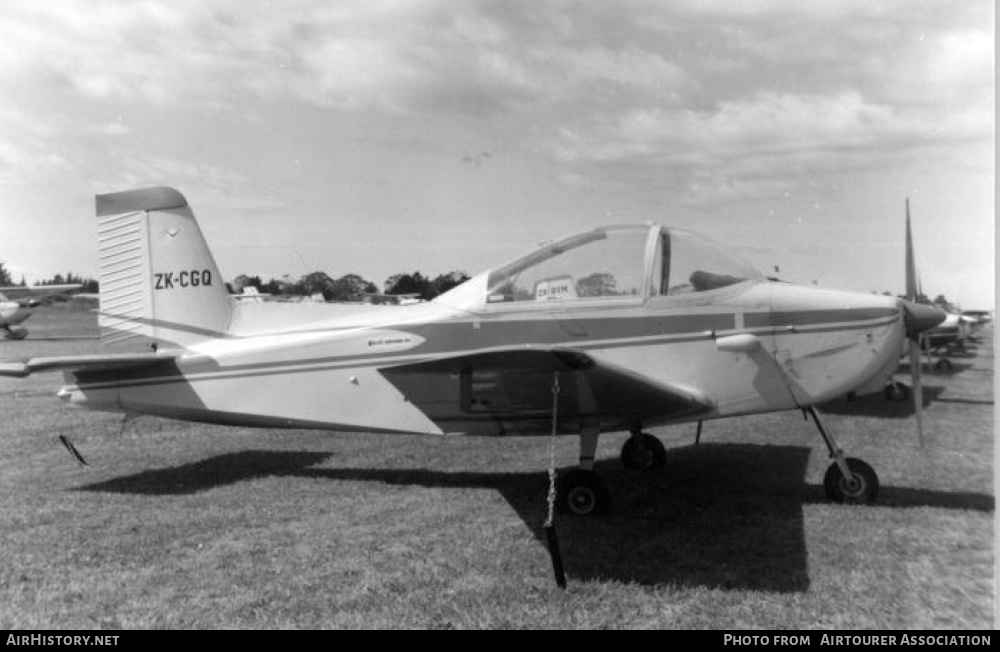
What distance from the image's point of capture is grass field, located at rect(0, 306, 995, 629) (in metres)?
3.36

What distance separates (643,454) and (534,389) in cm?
247

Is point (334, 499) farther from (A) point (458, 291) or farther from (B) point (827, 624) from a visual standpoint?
(B) point (827, 624)

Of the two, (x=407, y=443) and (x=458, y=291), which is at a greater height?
(x=458, y=291)

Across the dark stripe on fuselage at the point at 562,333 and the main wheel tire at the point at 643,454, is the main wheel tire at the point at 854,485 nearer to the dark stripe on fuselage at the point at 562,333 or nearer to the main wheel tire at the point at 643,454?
Answer: the dark stripe on fuselage at the point at 562,333

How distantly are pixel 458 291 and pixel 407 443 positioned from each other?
2739mm

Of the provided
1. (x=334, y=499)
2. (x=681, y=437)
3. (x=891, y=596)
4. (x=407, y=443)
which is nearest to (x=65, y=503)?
(x=334, y=499)

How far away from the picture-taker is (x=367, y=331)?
5.42m

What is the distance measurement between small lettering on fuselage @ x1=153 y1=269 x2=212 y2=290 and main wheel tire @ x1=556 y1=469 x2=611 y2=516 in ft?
12.3

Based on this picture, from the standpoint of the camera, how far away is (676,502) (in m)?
5.26

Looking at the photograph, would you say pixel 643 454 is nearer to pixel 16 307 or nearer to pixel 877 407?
pixel 877 407

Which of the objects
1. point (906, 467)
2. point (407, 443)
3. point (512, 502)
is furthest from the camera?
point (407, 443)

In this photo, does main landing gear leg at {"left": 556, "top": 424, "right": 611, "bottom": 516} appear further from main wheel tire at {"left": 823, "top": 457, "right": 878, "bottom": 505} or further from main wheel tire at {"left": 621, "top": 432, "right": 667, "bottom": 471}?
main wheel tire at {"left": 823, "top": 457, "right": 878, "bottom": 505}

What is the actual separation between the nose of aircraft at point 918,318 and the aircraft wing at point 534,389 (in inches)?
64.2

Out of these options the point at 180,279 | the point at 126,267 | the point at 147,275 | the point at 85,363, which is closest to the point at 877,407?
the point at 180,279
